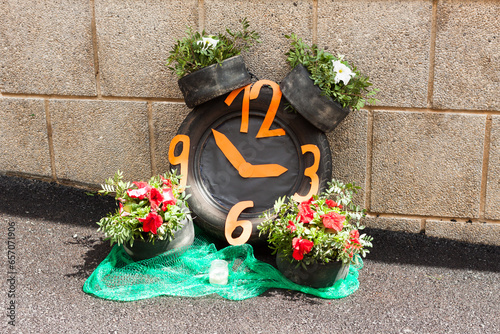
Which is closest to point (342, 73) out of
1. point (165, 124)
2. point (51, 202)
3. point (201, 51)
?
point (201, 51)

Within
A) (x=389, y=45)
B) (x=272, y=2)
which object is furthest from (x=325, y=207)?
(x=272, y=2)

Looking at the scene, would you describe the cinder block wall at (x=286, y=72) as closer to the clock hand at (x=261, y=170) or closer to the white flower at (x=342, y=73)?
the white flower at (x=342, y=73)

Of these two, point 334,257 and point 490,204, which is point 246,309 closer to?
point 334,257

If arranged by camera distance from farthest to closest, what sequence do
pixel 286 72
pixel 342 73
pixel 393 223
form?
pixel 393 223 < pixel 286 72 < pixel 342 73

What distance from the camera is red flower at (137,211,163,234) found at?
2.54m

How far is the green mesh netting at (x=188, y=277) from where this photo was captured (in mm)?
2463

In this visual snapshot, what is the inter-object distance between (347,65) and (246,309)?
1.64 meters

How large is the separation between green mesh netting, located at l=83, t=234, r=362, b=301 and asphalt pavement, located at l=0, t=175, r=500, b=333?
4 centimetres

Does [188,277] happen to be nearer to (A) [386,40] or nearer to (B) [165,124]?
(B) [165,124]

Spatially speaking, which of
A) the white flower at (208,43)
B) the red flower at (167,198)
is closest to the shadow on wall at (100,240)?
the red flower at (167,198)

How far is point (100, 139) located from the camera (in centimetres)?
343

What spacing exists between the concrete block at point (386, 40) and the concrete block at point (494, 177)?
492mm

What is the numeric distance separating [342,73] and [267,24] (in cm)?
67

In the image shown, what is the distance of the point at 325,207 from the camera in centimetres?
263
